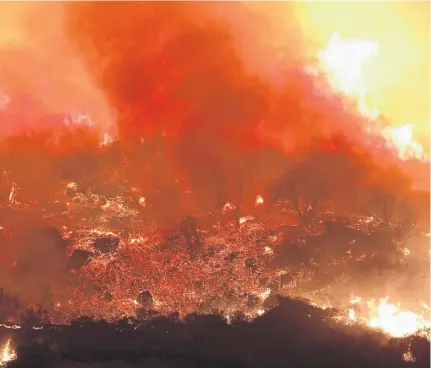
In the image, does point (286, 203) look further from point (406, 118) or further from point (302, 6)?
point (302, 6)

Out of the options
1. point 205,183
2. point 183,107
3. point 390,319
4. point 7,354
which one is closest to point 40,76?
point 183,107

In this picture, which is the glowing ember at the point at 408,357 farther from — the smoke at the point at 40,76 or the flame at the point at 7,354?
the smoke at the point at 40,76

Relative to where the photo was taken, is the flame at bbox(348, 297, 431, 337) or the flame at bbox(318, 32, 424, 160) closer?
the flame at bbox(348, 297, 431, 337)

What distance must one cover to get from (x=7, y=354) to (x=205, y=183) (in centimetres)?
902

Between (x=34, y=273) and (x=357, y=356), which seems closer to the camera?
(x=357, y=356)

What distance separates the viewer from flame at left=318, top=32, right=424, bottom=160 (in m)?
16.5

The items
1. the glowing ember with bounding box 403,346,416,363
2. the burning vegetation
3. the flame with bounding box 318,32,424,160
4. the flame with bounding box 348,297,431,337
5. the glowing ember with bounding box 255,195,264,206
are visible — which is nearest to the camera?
the glowing ember with bounding box 403,346,416,363

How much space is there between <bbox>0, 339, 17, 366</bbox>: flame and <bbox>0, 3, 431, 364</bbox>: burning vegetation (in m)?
1.43

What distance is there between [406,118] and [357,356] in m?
10.4

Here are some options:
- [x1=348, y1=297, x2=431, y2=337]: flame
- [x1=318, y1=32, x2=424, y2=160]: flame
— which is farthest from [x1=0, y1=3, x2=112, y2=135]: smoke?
[x1=348, y1=297, x2=431, y2=337]: flame

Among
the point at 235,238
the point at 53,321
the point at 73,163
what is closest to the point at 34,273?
the point at 53,321

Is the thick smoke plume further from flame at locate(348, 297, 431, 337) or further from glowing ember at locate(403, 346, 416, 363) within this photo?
glowing ember at locate(403, 346, 416, 363)

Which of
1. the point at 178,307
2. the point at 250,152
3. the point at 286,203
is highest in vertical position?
the point at 250,152

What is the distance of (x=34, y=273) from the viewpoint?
14719 mm
